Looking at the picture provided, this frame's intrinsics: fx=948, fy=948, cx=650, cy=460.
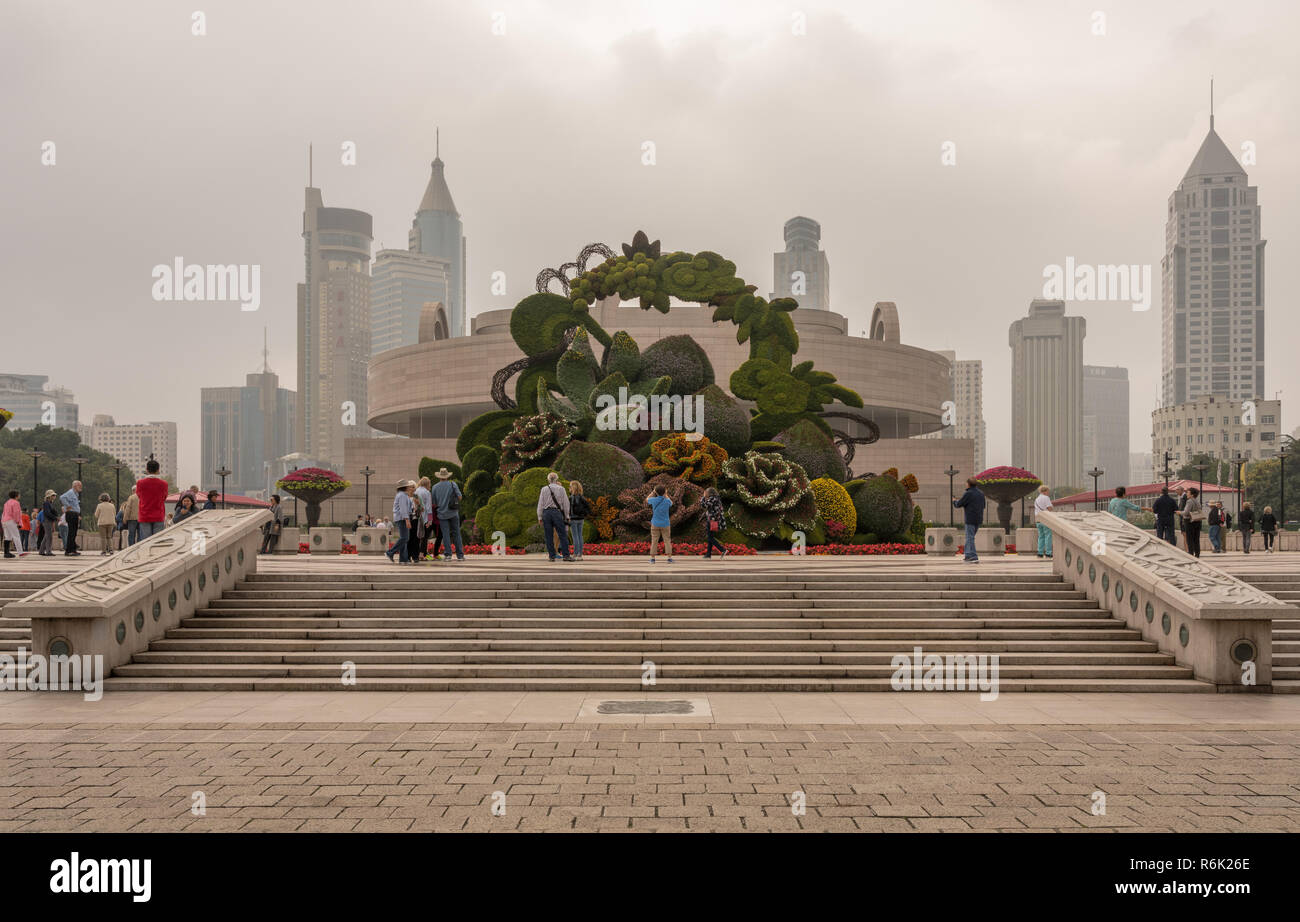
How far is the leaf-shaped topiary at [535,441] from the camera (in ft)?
82.4

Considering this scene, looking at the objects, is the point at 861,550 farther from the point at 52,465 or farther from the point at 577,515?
the point at 52,465

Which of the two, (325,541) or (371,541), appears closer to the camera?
(371,541)

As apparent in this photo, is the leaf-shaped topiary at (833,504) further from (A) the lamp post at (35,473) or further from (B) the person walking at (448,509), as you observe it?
(A) the lamp post at (35,473)

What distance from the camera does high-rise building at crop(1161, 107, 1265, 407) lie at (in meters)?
192

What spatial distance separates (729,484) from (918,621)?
11.9 metres

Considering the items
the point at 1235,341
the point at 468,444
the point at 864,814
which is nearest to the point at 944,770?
the point at 864,814

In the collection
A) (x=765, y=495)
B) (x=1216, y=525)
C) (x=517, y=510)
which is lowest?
(x=1216, y=525)

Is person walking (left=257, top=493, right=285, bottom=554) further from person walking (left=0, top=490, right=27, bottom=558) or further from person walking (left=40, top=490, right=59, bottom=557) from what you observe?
person walking (left=0, top=490, right=27, bottom=558)

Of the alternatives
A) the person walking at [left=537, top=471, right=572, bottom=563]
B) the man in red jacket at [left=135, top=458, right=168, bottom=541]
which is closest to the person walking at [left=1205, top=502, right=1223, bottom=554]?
the person walking at [left=537, top=471, right=572, bottom=563]

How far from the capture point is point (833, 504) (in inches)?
981

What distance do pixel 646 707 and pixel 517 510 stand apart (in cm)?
1515

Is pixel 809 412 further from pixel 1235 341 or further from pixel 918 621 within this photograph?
pixel 1235 341

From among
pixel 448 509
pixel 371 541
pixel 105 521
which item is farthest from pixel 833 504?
pixel 105 521

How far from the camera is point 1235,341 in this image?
192 m
